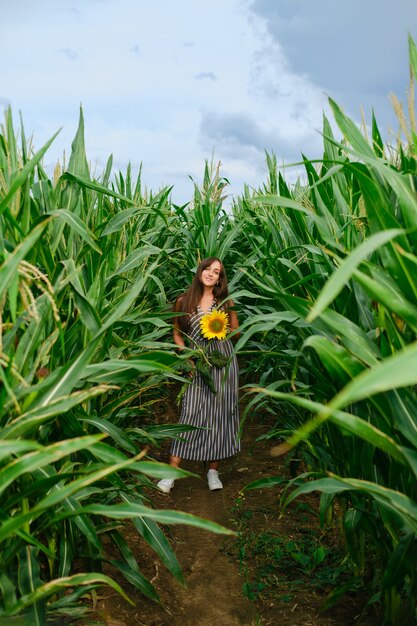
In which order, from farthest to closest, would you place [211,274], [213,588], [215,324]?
[211,274] < [215,324] < [213,588]

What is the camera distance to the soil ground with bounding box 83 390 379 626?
2104 millimetres

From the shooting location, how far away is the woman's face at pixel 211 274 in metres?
3.71

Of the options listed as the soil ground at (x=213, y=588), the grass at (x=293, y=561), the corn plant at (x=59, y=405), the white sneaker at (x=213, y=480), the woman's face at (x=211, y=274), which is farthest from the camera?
the woman's face at (x=211, y=274)

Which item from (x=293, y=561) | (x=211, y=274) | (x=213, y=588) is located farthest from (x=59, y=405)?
(x=211, y=274)

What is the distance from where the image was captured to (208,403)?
11.8 ft

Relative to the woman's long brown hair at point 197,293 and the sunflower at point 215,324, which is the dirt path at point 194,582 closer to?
the sunflower at point 215,324

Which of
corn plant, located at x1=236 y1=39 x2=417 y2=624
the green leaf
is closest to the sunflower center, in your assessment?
corn plant, located at x1=236 y1=39 x2=417 y2=624

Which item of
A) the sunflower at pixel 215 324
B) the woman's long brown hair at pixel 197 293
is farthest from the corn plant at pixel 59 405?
the woman's long brown hair at pixel 197 293

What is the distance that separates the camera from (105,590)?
2133mm

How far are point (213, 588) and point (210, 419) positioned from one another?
1256 mm

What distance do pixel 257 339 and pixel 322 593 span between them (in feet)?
7.40

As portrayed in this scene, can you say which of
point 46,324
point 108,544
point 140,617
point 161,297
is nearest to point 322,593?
point 140,617

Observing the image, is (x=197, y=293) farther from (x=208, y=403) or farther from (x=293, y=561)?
(x=293, y=561)

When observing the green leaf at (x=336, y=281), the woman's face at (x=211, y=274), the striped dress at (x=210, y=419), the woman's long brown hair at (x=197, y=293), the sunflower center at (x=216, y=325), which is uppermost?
the green leaf at (x=336, y=281)
